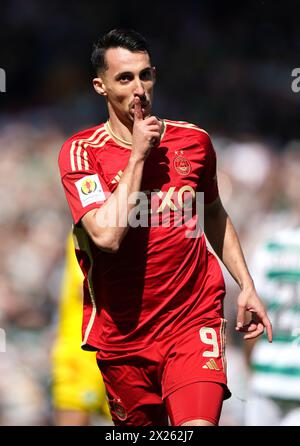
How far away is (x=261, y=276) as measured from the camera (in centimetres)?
707

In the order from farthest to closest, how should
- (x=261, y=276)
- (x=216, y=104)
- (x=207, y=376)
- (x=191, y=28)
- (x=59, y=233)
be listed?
(x=191, y=28), (x=216, y=104), (x=59, y=233), (x=261, y=276), (x=207, y=376)

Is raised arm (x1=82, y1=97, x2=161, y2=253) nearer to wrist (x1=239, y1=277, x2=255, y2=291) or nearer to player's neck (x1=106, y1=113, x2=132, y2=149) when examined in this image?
player's neck (x1=106, y1=113, x2=132, y2=149)

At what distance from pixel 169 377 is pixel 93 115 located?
23.6 ft

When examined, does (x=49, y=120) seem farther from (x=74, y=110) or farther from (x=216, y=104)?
(x=216, y=104)

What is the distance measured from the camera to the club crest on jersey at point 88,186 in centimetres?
473

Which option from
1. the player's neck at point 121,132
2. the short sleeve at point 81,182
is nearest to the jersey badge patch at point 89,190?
the short sleeve at point 81,182

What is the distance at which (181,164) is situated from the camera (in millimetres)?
4906

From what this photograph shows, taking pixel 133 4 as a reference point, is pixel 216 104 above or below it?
below

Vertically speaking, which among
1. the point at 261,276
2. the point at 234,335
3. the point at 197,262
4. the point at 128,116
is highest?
the point at 128,116

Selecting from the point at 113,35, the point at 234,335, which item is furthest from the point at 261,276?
the point at 113,35

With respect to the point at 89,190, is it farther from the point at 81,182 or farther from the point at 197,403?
the point at 197,403

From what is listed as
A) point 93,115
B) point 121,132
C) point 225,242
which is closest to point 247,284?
point 225,242

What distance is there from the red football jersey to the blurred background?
394cm

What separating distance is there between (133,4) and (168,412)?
8.57 metres
